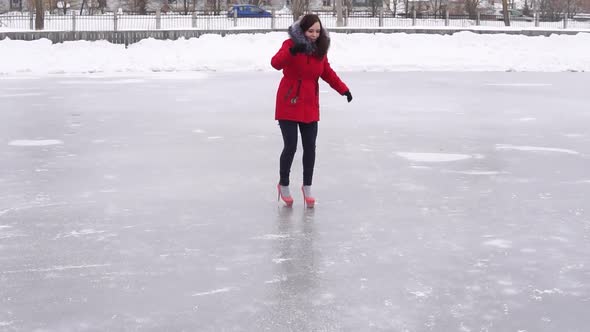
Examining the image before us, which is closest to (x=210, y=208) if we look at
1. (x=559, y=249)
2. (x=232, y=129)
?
(x=559, y=249)

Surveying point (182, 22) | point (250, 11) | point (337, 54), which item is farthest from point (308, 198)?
point (250, 11)

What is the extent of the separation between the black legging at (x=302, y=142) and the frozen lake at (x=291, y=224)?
276 millimetres

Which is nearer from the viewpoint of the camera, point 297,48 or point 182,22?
point 297,48

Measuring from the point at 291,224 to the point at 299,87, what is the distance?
3.33 ft

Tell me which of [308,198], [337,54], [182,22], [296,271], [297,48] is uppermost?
[182,22]

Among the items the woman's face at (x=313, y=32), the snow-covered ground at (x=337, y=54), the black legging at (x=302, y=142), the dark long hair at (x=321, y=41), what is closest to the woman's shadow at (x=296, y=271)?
the black legging at (x=302, y=142)

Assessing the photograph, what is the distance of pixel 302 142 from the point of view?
22.3ft

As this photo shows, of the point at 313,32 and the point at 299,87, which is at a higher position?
the point at 313,32

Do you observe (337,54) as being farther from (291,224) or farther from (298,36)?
(291,224)

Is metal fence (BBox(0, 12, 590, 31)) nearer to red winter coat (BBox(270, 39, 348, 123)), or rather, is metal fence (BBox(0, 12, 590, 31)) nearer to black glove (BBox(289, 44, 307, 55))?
red winter coat (BBox(270, 39, 348, 123))

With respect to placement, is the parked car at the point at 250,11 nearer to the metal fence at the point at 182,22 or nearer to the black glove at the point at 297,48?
the metal fence at the point at 182,22

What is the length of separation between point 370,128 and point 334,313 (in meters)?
7.07

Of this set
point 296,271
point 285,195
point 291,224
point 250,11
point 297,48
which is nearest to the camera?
point 296,271

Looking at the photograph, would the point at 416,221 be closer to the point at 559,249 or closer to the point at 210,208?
the point at 559,249
